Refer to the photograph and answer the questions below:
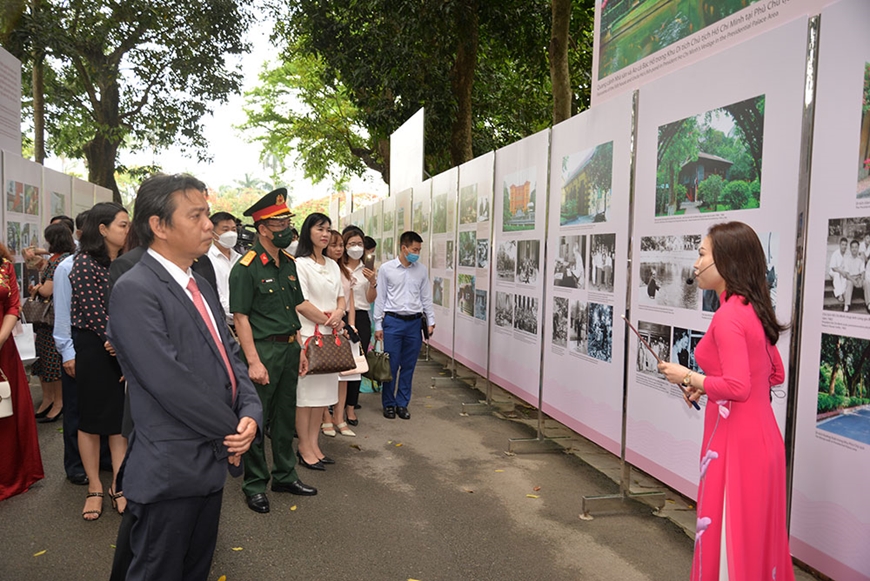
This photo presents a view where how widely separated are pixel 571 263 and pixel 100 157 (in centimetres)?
1914

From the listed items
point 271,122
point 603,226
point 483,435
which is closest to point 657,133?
point 603,226

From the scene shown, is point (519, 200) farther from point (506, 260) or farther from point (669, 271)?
point (669, 271)

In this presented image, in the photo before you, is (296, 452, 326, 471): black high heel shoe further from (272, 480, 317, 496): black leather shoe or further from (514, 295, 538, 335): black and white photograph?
(514, 295, 538, 335): black and white photograph

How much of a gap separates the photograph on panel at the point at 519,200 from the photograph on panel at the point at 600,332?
4.69 ft

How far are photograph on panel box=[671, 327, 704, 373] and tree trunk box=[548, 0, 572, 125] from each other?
20.7 ft

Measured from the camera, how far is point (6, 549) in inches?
157

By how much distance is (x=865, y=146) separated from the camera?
2.98 m

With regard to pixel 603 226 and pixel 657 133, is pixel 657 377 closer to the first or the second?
pixel 603 226

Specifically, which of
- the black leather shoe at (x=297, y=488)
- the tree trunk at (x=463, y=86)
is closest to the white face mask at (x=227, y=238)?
the black leather shoe at (x=297, y=488)

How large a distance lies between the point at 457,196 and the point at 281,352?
4744 mm

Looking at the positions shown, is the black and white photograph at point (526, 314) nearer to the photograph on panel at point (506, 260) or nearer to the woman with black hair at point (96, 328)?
the photograph on panel at point (506, 260)

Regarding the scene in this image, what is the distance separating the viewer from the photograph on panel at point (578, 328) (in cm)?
538

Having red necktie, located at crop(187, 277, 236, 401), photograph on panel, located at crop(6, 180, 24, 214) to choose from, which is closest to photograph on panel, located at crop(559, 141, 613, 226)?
red necktie, located at crop(187, 277, 236, 401)

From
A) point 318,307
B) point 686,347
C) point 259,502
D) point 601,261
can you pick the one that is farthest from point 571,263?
point 259,502
